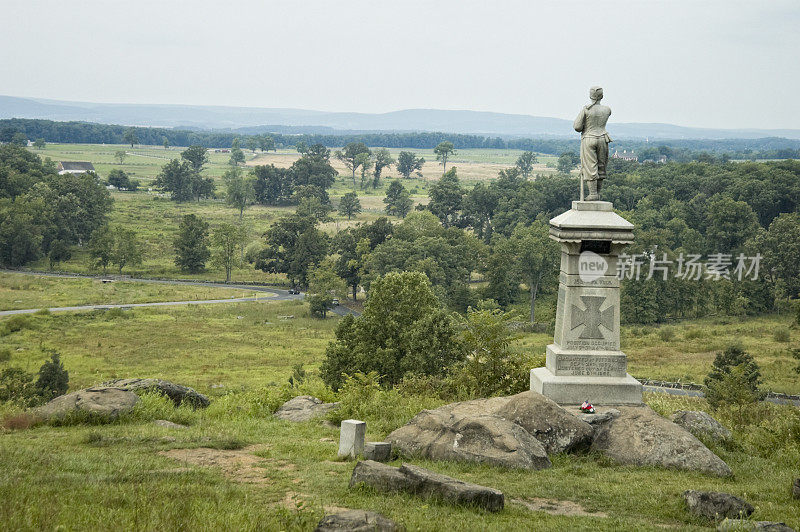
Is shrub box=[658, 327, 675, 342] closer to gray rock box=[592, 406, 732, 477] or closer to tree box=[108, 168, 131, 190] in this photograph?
gray rock box=[592, 406, 732, 477]

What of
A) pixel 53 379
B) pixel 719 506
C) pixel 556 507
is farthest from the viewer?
pixel 53 379

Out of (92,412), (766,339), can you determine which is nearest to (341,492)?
(92,412)

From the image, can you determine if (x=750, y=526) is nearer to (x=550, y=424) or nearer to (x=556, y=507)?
(x=556, y=507)

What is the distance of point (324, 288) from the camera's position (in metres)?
73.6

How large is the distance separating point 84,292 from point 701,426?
7146cm

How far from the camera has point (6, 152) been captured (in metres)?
118

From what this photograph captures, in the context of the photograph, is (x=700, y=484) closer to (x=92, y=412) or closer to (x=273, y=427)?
(x=273, y=427)

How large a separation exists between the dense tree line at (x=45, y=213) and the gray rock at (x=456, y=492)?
88246 millimetres

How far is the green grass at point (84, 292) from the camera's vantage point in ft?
221

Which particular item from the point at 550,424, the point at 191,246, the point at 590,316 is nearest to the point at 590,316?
the point at 590,316

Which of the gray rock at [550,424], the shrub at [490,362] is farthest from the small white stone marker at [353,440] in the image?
the shrub at [490,362]

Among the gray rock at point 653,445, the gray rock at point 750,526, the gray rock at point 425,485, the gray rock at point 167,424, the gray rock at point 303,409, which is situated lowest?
the gray rock at point 303,409

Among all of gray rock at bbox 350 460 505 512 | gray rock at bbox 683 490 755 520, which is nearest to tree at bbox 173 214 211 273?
gray rock at bbox 350 460 505 512

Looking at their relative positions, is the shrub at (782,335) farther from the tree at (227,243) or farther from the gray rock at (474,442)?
the tree at (227,243)
